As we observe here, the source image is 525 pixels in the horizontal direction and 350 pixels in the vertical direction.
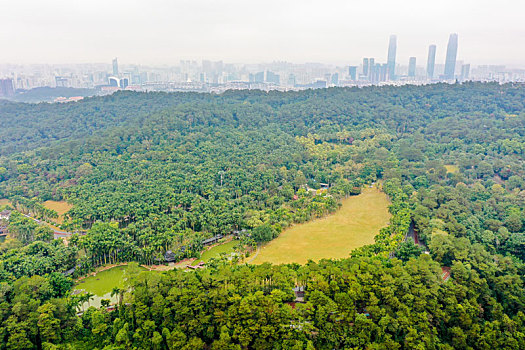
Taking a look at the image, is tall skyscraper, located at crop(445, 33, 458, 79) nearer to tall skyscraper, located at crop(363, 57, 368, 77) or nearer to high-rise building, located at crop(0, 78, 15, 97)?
tall skyscraper, located at crop(363, 57, 368, 77)

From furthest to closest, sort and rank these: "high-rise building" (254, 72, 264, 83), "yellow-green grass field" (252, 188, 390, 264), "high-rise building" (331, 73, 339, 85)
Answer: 1. "high-rise building" (331, 73, 339, 85)
2. "high-rise building" (254, 72, 264, 83)
3. "yellow-green grass field" (252, 188, 390, 264)

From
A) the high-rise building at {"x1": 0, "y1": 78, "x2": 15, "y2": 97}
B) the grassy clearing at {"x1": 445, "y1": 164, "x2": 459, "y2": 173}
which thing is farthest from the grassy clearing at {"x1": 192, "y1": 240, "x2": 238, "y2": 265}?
the high-rise building at {"x1": 0, "y1": 78, "x2": 15, "y2": 97}

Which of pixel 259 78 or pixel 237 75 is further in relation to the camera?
pixel 237 75

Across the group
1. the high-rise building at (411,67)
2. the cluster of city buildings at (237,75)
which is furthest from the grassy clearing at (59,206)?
the high-rise building at (411,67)

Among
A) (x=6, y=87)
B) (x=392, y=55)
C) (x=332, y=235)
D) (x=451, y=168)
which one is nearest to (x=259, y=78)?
(x=392, y=55)

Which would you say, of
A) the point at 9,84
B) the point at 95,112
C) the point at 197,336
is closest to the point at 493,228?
the point at 197,336

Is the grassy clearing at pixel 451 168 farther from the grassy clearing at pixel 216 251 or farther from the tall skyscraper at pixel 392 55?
the tall skyscraper at pixel 392 55

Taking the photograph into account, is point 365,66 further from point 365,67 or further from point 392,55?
point 392,55
